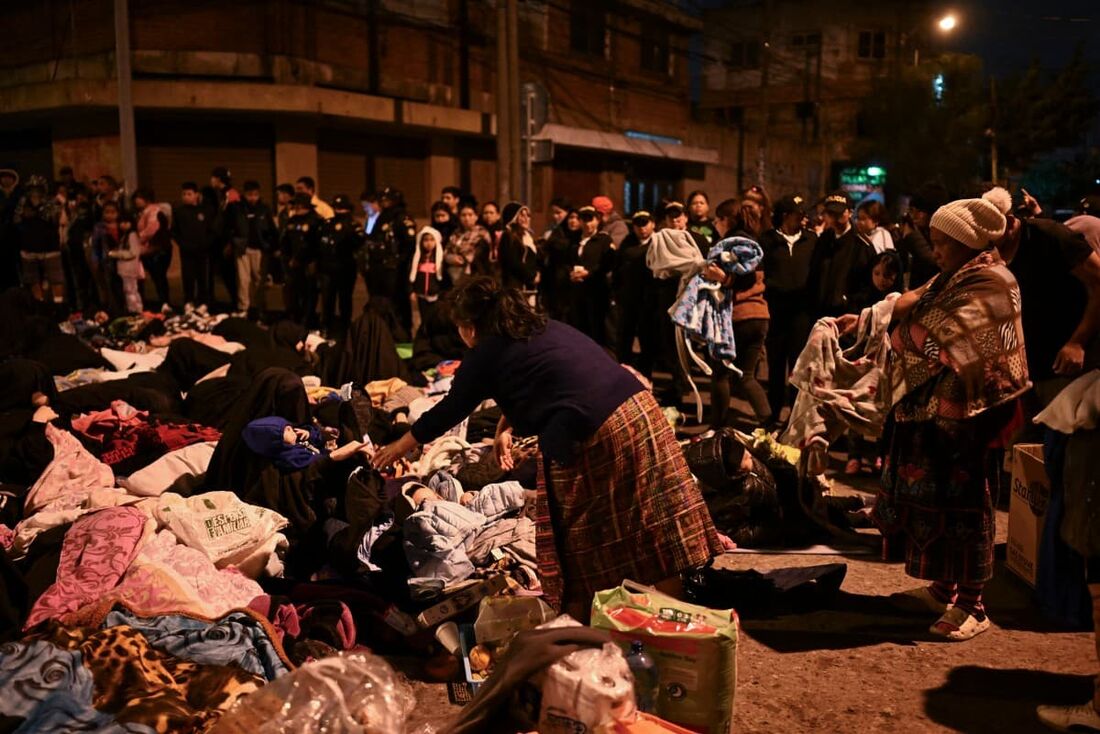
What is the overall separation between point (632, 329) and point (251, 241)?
664 cm

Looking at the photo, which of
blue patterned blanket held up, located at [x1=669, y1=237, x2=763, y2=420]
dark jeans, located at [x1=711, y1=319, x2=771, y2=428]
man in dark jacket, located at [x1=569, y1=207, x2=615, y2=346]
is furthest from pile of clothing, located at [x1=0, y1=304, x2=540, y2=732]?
man in dark jacket, located at [x1=569, y1=207, x2=615, y2=346]

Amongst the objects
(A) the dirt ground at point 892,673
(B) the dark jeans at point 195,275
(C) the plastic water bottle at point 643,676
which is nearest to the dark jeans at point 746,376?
(A) the dirt ground at point 892,673

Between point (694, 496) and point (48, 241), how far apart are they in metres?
13.2

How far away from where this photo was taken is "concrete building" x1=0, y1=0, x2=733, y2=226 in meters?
19.7

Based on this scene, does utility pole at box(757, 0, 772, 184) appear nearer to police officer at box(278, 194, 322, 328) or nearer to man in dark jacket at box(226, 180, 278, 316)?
man in dark jacket at box(226, 180, 278, 316)

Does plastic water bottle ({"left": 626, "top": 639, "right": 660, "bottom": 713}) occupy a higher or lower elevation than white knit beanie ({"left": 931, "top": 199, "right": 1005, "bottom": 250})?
lower

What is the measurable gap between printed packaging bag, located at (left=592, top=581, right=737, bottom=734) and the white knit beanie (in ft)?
6.39

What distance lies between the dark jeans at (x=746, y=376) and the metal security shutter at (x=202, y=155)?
47.4 ft

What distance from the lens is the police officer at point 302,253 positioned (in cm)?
1329

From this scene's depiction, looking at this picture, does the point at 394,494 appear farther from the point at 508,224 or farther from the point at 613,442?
the point at 508,224

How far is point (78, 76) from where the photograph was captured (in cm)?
2055

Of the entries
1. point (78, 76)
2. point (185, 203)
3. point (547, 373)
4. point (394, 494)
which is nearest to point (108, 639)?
point (547, 373)

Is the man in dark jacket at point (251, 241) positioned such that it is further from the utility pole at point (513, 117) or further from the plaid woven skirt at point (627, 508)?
the plaid woven skirt at point (627, 508)

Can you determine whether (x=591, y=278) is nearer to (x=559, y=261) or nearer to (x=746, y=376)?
(x=559, y=261)
